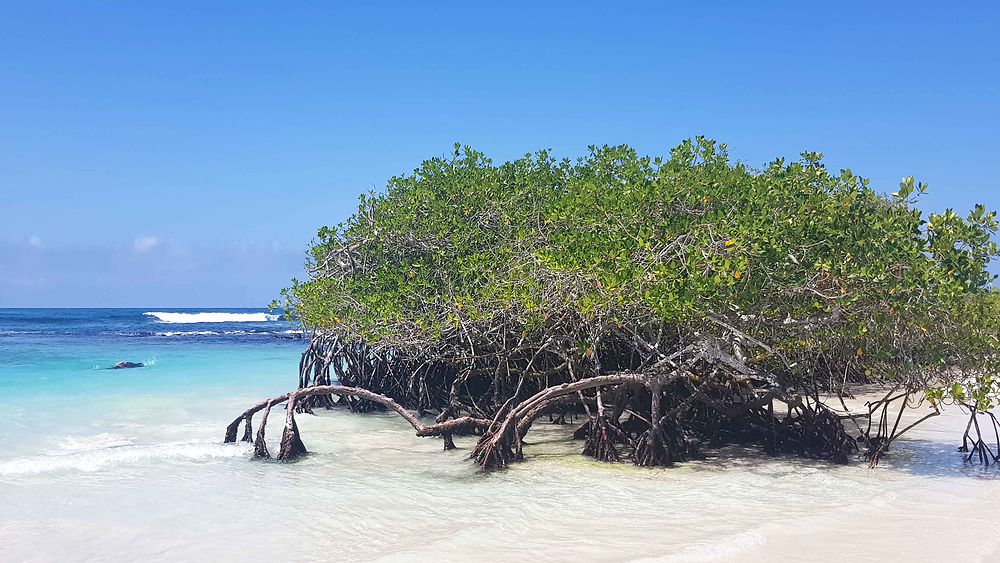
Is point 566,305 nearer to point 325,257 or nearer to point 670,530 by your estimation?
point 670,530

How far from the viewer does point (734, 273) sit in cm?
693

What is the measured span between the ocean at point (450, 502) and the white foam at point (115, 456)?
0.11 feet

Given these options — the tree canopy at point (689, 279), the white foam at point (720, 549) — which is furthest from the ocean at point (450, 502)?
the tree canopy at point (689, 279)

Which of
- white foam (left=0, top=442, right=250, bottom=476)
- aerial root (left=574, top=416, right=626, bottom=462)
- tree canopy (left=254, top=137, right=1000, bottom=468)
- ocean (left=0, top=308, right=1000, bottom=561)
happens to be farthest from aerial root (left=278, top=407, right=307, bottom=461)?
aerial root (left=574, top=416, right=626, bottom=462)

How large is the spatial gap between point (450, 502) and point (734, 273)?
3164 millimetres

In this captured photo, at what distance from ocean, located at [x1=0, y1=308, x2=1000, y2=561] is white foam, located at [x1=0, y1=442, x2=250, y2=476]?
34 mm

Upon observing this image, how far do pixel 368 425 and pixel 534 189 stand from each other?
4187 millimetres

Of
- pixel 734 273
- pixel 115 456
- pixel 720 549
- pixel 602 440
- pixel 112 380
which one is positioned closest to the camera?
pixel 720 549

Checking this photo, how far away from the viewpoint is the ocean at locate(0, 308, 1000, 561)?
5684mm

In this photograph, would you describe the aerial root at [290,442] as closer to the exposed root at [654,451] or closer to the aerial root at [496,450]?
the aerial root at [496,450]

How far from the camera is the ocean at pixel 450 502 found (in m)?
5.68

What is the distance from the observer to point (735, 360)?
7828 millimetres

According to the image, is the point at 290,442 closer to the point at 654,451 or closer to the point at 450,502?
the point at 450,502

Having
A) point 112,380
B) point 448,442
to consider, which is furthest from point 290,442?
point 112,380
